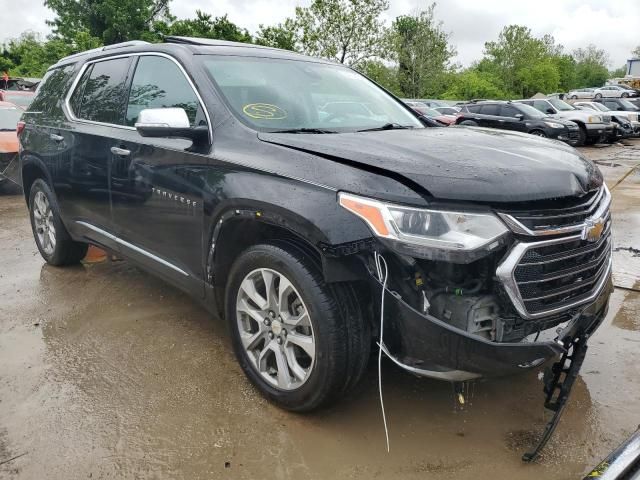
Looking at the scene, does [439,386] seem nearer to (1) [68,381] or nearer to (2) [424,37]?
(1) [68,381]

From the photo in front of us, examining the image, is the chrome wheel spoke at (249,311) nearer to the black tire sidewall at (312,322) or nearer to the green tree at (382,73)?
the black tire sidewall at (312,322)

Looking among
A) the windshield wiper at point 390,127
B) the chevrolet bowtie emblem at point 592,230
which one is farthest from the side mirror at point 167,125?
the chevrolet bowtie emblem at point 592,230

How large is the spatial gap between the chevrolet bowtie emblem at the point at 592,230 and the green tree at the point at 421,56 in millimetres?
36866

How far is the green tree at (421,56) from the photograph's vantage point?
37.8 meters

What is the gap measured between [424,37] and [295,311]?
38461mm

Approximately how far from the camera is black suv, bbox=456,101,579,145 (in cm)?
1625

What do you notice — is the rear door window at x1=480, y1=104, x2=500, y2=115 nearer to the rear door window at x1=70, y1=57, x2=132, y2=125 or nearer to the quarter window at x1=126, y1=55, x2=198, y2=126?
the rear door window at x1=70, y1=57, x2=132, y2=125

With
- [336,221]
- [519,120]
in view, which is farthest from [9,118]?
[519,120]

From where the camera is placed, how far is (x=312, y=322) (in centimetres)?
240

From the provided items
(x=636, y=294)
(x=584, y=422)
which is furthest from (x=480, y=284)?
(x=636, y=294)

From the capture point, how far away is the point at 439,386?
2975mm

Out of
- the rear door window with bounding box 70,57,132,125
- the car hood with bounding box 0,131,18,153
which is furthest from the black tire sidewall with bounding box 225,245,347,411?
the car hood with bounding box 0,131,18,153

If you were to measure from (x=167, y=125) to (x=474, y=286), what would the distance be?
1728mm

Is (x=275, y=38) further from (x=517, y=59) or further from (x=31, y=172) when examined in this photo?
(x=517, y=59)
